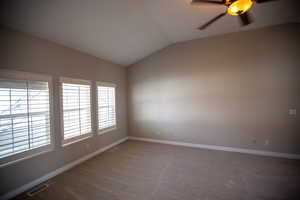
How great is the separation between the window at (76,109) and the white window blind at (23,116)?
344mm

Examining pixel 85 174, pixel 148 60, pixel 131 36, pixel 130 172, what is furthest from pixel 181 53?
pixel 85 174

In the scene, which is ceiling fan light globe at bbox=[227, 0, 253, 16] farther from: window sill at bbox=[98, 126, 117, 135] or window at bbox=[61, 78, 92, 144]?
window sill at bbox=[98, 126, 117, 135]

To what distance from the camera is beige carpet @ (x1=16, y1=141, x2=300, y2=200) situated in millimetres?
2072

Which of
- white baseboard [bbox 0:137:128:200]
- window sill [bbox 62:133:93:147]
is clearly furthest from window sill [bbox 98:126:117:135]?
white baseboard [bbox 0:137:128:200]

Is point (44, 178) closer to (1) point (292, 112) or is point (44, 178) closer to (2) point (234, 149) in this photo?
(2) point (234, 149)

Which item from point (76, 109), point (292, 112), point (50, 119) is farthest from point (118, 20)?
point (292, 112)

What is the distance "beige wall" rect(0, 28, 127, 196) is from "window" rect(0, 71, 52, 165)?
138 millimetres

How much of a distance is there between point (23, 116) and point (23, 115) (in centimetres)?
2

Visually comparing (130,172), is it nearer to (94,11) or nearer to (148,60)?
(94,11)

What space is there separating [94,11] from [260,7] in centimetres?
320

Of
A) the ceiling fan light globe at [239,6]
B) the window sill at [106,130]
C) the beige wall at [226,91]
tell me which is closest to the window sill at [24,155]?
the window sill at [106,130]

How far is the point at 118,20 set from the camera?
2607mm

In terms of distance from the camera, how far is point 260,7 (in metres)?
2.58

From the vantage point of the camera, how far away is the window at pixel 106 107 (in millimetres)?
3781
